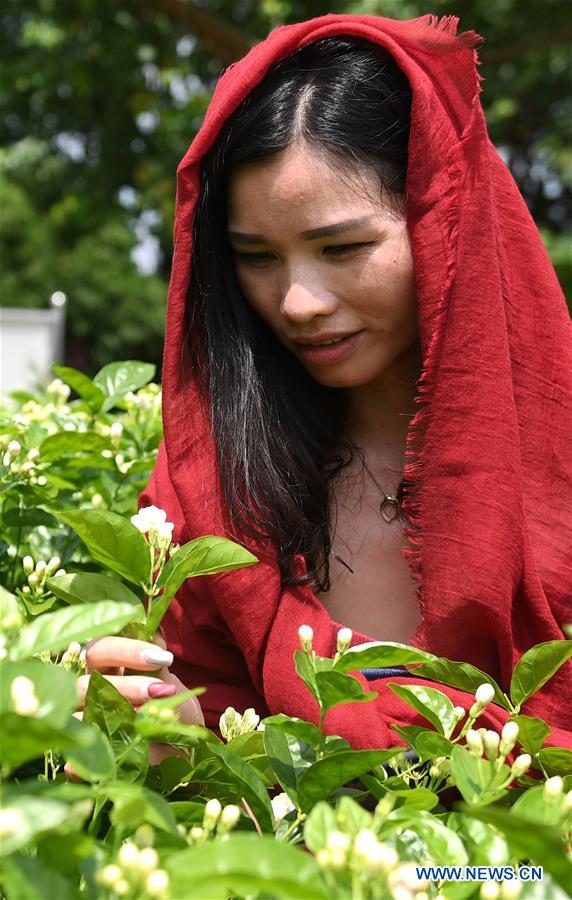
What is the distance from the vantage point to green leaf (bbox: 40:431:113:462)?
1499 mm

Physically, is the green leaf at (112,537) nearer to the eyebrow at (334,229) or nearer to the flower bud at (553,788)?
the flower bud at (553,788)

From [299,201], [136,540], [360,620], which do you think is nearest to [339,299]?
[299,201]

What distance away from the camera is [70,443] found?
4.99 ft

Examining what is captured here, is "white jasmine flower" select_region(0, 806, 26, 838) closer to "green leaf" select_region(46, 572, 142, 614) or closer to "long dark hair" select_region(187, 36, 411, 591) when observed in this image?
"green leaf" select_region(46, 572, 142, 614)

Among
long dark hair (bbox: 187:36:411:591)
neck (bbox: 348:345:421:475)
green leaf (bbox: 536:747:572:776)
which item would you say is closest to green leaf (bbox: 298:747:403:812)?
green leaf (bbox: 536:747:572:776)

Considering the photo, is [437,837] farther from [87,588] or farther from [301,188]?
[301,188]

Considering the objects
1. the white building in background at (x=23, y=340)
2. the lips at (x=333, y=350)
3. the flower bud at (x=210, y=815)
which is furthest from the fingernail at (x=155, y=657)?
the white building in background at (x=23, y=340)

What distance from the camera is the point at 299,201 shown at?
4.86ft

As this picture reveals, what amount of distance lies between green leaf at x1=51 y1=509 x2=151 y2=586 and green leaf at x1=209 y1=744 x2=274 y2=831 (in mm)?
212

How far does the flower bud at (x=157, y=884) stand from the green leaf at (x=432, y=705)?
40cm

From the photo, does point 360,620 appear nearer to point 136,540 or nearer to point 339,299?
point 339,299

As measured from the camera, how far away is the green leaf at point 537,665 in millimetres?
1035

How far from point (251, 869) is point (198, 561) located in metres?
0.44

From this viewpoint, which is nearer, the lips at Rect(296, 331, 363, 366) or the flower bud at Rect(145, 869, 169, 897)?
the flower bud at Rect(145, 869, 169, 897)
